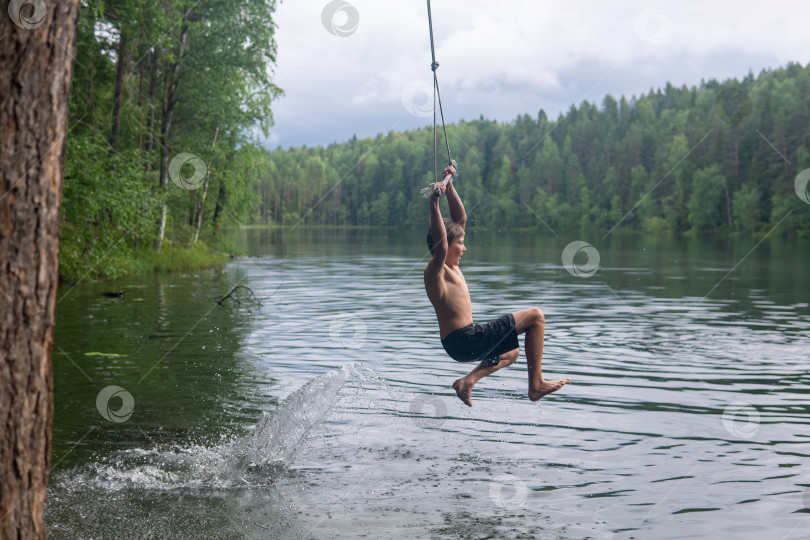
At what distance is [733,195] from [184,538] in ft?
343

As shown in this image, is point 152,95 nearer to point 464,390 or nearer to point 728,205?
point 464,390

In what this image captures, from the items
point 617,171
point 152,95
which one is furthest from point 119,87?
point 617,171

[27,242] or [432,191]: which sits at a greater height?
[432,191]

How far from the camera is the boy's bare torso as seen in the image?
8.48 metres

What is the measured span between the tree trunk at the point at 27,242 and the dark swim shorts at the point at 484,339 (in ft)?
15.0

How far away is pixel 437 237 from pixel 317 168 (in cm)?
19435

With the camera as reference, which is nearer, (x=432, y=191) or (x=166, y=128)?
(x=432, y=191)

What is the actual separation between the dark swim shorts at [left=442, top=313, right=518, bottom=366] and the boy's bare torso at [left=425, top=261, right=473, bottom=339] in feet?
0.28

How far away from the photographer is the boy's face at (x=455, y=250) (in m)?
8.37

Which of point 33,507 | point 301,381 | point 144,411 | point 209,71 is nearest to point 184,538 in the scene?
point 33,507

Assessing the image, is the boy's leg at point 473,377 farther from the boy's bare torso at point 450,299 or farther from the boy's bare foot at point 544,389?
the boy's bare torso at point 450,299

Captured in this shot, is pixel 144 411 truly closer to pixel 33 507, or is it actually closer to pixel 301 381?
pixel 301 381

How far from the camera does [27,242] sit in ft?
14.9

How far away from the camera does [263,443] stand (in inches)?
379
